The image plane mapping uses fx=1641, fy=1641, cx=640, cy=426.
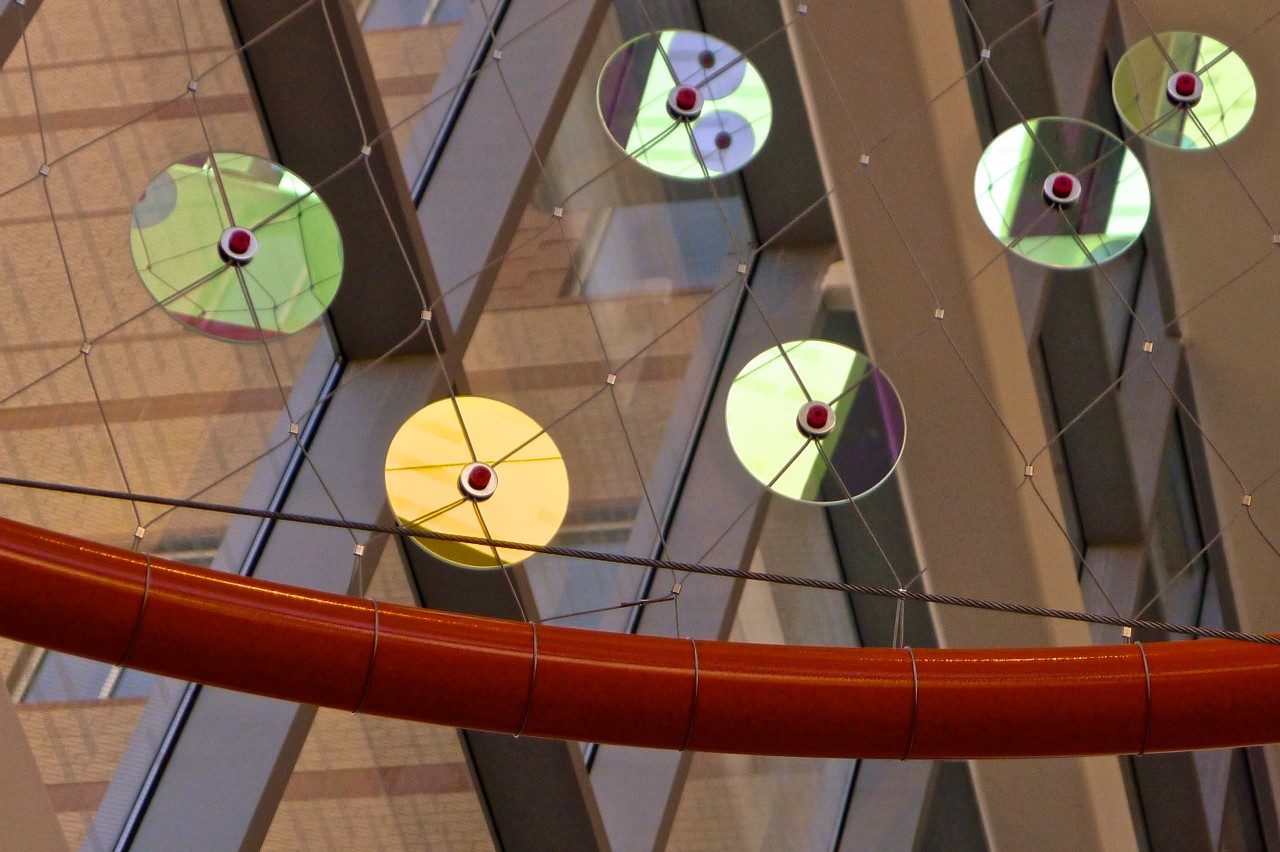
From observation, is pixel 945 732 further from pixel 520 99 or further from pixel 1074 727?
pixel 520 99

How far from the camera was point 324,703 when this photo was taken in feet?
7.36

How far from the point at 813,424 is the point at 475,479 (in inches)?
37.4

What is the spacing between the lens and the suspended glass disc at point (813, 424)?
3924mm

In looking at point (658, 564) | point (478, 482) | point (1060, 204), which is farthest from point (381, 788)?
point (1060, 204)

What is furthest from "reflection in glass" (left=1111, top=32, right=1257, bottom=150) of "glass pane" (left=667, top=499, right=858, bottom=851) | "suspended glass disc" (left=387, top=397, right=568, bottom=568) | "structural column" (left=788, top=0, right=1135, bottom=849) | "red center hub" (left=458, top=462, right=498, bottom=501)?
"red center hub" (left=458, top=462, right=498, bottom=501)

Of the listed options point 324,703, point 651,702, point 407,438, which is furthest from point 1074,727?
point 407,438

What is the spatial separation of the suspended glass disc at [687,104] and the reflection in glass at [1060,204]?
0.71m

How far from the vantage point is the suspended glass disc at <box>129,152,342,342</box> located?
10.1ft

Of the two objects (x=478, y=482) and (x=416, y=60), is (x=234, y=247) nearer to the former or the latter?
(x=478, y=482)

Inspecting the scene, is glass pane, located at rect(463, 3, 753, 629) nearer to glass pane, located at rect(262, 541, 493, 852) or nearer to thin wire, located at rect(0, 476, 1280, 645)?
glass pane, located at rect(262, 541, 493, 852)

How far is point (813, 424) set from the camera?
3.82 metres

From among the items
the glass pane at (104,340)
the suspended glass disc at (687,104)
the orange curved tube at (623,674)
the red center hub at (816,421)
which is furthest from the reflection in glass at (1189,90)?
the glass pane at (104,340)

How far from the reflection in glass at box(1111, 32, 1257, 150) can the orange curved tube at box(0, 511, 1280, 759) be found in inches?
96.2

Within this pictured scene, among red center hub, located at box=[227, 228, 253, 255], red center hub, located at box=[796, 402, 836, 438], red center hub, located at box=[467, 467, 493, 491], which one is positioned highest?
red center hub, located at box=[796, 402, 836, 438]
